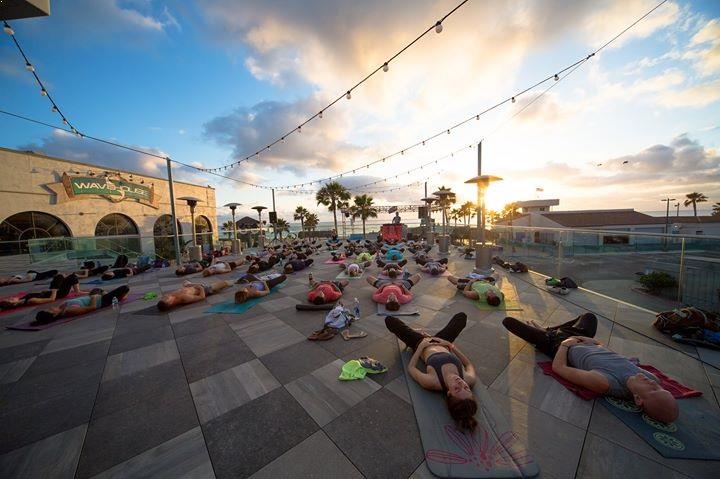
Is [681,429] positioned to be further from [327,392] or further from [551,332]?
[327,392]

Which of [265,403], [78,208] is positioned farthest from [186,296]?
[78,208]

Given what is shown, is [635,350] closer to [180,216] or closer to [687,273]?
[687,273]

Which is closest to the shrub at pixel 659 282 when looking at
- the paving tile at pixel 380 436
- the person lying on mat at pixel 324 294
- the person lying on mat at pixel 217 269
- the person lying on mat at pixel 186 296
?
the paving tile at pixel 380 436

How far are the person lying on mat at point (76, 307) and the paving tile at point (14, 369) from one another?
1803 millimetres

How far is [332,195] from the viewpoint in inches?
1177


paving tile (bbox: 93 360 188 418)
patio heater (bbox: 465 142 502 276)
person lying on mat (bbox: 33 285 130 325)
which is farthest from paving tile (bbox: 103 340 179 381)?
patio heater (bbox: 465 142 502 276)

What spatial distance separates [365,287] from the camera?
7.32 metres

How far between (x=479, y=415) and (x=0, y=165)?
2593cm

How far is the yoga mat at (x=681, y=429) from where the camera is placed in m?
1.98

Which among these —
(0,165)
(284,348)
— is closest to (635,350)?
(284,348)

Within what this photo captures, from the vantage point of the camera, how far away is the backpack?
3.70 metres

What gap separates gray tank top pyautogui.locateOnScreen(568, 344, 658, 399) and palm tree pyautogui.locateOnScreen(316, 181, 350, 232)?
27388 millimetres

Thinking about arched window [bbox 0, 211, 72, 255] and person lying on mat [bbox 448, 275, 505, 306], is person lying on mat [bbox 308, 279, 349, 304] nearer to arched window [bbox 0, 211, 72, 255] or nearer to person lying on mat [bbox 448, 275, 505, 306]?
person lying on mat [bbox 448, 275, 505, 306]

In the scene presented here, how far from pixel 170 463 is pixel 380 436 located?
179 cm
